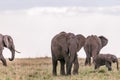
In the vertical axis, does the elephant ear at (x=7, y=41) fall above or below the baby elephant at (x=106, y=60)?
above

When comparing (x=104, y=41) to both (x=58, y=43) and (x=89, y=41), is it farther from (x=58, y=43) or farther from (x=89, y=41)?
(x=58, y=43)

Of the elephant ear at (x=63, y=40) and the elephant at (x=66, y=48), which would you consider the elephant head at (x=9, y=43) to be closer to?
the elephant at (x=66, y=48)

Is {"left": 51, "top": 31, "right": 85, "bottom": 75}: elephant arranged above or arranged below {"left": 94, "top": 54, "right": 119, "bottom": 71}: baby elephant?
above

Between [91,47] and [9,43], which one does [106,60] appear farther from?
[9,43]

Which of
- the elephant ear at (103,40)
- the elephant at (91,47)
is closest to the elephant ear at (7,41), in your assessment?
the elephant at (91,47)

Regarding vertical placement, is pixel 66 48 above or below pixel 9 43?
below

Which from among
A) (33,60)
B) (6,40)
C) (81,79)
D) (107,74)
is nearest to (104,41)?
(33,60)

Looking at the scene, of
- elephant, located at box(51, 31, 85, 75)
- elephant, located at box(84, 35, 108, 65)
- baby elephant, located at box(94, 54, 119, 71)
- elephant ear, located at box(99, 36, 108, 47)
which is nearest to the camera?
elephant, located at box(51, 31, 85, 75)

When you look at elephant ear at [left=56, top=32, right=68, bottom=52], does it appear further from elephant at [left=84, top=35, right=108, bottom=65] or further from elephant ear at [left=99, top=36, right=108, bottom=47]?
elephant ear at [left=99, top=36, right=108, bottom=47]

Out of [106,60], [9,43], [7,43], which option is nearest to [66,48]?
[106,60]

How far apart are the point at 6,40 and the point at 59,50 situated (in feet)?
31.1

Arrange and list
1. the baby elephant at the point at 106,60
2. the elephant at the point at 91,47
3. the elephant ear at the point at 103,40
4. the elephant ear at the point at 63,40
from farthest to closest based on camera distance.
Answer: the elephant ear at the point at 103,40 < the elephant at the point at 91,47 < the baby elephant at the point at 106,60 < the elephant ear at the point at 63,40

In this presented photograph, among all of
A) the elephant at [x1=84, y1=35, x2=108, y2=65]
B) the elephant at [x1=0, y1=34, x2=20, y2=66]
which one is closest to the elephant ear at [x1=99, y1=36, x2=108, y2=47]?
the elephant at [x1=84, y1=35, x2=108, y2=65]

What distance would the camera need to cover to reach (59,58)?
20.5 m
